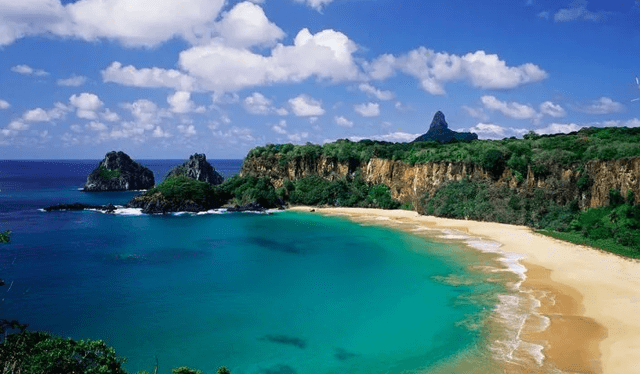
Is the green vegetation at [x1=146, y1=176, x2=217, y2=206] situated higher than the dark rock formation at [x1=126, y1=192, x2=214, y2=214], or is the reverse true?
the green vegetation at [x1=146, y1=176, x2=217, y2=206]

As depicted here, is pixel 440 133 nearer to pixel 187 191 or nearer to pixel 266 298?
pixel 187 191

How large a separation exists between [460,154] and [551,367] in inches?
2052

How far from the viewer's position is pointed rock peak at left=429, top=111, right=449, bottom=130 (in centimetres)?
16315

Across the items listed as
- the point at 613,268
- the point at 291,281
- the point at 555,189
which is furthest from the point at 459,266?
the point at 555,189

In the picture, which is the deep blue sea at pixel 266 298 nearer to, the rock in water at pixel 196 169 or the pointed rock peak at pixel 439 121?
the rock in water at pixel 196 169

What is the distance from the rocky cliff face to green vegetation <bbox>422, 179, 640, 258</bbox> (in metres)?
1.17

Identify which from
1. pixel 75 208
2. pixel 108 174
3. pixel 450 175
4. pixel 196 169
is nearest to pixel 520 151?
pixel 450 175

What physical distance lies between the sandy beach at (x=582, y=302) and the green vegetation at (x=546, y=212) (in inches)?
119

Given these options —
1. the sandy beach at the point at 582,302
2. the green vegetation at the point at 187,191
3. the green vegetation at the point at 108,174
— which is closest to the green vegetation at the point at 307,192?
the green vegetation at the point at 187,191

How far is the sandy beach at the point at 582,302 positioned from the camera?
65.1ft

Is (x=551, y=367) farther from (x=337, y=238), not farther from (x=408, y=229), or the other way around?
(x=408, y=229)

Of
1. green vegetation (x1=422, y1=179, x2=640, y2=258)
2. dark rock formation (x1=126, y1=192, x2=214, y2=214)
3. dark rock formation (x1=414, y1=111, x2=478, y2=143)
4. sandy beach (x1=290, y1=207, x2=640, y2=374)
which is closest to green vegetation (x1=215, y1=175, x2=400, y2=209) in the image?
dark rock formation (x1=126, y1=192, x2=214, y2=214)

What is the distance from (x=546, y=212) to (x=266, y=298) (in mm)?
41543

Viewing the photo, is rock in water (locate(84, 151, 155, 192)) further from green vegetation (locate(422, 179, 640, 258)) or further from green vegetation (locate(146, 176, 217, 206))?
green vegetation (locate(422, 179, 640, 258))
